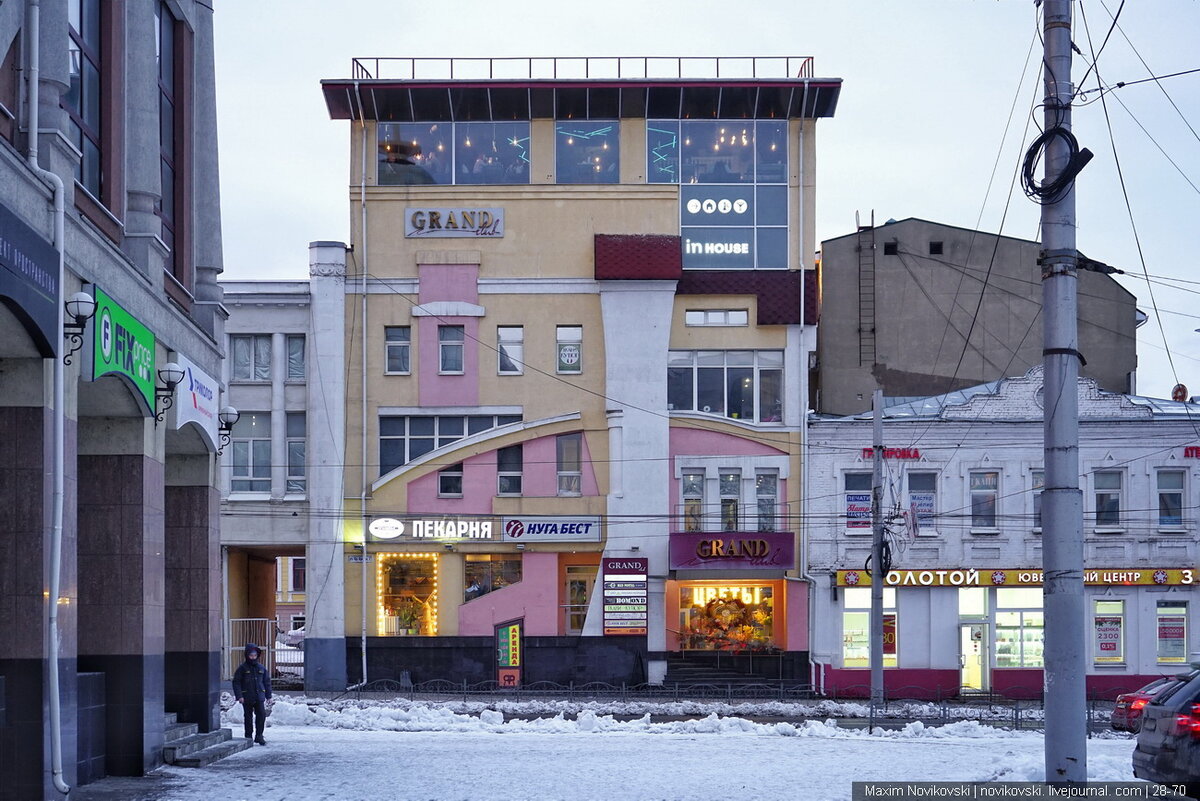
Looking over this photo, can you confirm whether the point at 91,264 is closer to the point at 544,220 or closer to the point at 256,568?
the point at 544,220

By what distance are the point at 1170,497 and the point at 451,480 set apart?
848 inches

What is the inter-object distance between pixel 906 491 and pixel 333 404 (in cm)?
1734

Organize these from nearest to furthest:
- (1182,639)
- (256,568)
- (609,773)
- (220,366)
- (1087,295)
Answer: (609,773) → (220,366) → (1182,639) → (256,568) → (1087,295)

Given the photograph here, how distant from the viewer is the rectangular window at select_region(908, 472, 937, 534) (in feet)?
143

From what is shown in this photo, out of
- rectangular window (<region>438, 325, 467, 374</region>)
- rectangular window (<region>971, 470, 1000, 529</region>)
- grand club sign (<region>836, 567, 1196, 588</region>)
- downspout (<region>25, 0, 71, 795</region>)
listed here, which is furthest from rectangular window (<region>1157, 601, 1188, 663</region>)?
downspout (<region>25, 0, 71, 795</region>)

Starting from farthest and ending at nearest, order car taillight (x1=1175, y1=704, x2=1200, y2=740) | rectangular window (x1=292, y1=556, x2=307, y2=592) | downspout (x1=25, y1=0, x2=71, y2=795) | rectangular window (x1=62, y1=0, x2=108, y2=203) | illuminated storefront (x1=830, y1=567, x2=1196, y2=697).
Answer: rectangular window (x1=292, y1=556, x2=307, y2=592) → illuminated storefront (x1=830, y1=567, x2=1196, y2=697) → rectangular window (x1=62, y1=0, x2=108, y2=203) → downspout (x1=25, y1=0, x2=71, y2=795) → car taillight (x1=1175, y1=704, x2=1200, y2=740)

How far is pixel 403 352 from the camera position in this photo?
44.3 metres

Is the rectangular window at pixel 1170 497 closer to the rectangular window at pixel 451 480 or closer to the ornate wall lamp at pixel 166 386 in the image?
the rectangular window at pixel 451 480

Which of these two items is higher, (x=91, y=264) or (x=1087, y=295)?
(x=1087, y=295)

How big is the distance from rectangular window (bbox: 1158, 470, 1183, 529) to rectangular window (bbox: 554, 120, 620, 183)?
18.9 meters

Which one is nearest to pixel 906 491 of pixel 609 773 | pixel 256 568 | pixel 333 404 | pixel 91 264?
pixel 333 404

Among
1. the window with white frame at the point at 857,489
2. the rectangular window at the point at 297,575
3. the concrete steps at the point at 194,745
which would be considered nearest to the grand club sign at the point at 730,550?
the window with white frame at the point at 857,489

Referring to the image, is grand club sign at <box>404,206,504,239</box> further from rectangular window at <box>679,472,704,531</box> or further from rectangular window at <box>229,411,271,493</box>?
rectangular window at <box>679,472,704,531</box>

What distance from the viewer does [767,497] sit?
145ft
